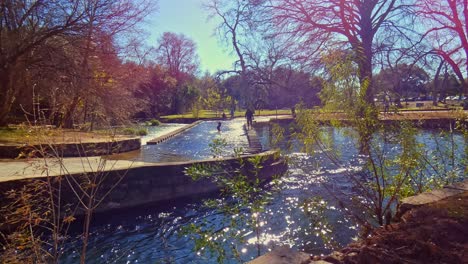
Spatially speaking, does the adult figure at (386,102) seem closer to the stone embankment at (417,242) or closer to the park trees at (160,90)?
the stone embankment at (417,242)

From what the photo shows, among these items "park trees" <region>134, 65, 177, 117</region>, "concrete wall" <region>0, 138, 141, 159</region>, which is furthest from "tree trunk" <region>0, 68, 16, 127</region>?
"park trees" <region>134, 65, 177, 117</region>

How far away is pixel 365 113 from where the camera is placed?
439 centimetres

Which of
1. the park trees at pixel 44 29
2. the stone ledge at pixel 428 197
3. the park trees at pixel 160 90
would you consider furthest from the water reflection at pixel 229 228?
the park trees at pixel 160 90

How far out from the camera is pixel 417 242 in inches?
109

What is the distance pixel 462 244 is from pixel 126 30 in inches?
577

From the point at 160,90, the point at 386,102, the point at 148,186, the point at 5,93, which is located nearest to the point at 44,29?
the point at 5,93

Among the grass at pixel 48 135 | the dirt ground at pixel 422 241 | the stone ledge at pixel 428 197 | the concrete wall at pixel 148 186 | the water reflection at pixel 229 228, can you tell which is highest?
the grass at pixel 48 135

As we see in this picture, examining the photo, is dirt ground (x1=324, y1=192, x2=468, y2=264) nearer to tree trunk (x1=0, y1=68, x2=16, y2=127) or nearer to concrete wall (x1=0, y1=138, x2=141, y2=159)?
concrete wall (x1=0, y1=138, x2=141, y2=159)

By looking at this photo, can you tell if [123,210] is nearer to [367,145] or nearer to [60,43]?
[367,145]

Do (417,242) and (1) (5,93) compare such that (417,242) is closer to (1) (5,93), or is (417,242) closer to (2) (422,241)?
(2) (422,241)

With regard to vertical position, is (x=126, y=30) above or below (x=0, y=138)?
above

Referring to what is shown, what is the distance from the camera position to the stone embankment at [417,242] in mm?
2586

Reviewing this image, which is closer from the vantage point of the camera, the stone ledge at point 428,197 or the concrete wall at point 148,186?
the stone ledge at point 428,197

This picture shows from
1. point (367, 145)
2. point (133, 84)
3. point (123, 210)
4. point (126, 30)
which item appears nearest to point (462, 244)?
point (367, 145)
